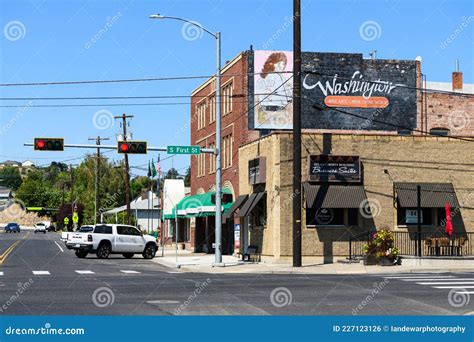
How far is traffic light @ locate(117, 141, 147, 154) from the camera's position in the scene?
36.3 m

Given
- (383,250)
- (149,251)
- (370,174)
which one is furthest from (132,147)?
(383,250)

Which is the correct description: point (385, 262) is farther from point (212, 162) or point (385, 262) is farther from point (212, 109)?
point (212, 109)

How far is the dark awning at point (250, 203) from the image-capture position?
128 feet

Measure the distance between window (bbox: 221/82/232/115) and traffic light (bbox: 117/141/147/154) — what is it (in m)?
12.9

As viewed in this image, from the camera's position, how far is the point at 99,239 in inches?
1729

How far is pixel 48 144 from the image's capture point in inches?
1409

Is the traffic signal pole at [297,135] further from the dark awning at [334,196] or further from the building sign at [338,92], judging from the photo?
the building sign at [338,92]

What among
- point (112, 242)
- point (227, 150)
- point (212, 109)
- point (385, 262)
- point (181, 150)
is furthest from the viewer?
point (212, 109)

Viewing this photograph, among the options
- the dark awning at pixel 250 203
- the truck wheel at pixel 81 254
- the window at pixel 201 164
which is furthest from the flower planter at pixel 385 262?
the window at pixel 201 164

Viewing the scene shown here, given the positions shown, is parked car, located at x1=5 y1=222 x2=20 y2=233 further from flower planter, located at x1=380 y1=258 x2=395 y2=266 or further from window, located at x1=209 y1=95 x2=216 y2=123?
flower planter, located at x1=380 y1=258 x2=395 y2=266

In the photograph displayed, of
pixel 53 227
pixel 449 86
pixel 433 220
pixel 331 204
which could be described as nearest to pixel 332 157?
pixel 331 204

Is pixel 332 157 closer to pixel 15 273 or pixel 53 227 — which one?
pixel 15 273

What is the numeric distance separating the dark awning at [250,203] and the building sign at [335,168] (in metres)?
2.92

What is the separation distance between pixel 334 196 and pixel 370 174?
2.26 meters
